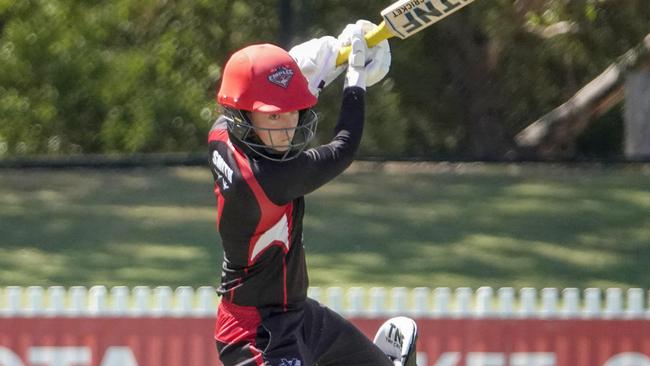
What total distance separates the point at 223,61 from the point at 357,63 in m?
5.46

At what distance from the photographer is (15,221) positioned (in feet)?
32.8

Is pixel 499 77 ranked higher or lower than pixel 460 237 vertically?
higher

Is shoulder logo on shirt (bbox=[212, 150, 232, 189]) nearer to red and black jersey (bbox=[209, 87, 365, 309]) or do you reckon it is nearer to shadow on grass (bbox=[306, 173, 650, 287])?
red and black jersey (bbox=[209, 87, 365, 309])

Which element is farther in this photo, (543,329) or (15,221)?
(15,221)

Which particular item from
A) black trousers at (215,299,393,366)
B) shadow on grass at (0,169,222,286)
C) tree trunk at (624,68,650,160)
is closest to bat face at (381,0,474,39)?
black trousers at (215,299,393,366)

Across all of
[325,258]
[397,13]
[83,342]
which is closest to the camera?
[397,13]

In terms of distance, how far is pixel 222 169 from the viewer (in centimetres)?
505

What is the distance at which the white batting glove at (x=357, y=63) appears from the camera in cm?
525

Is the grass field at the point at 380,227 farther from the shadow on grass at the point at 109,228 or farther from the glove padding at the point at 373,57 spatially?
the glove padding at the point at 373,57

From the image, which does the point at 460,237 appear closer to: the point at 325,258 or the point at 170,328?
the point at 325,258

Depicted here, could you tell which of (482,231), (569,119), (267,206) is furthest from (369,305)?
(569,119)

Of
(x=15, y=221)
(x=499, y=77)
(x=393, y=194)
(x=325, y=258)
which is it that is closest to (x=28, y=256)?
(x=15, y=221)

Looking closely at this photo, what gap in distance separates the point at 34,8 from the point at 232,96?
6481 mm

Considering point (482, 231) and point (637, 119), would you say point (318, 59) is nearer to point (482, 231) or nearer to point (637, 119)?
point (482, 231)
